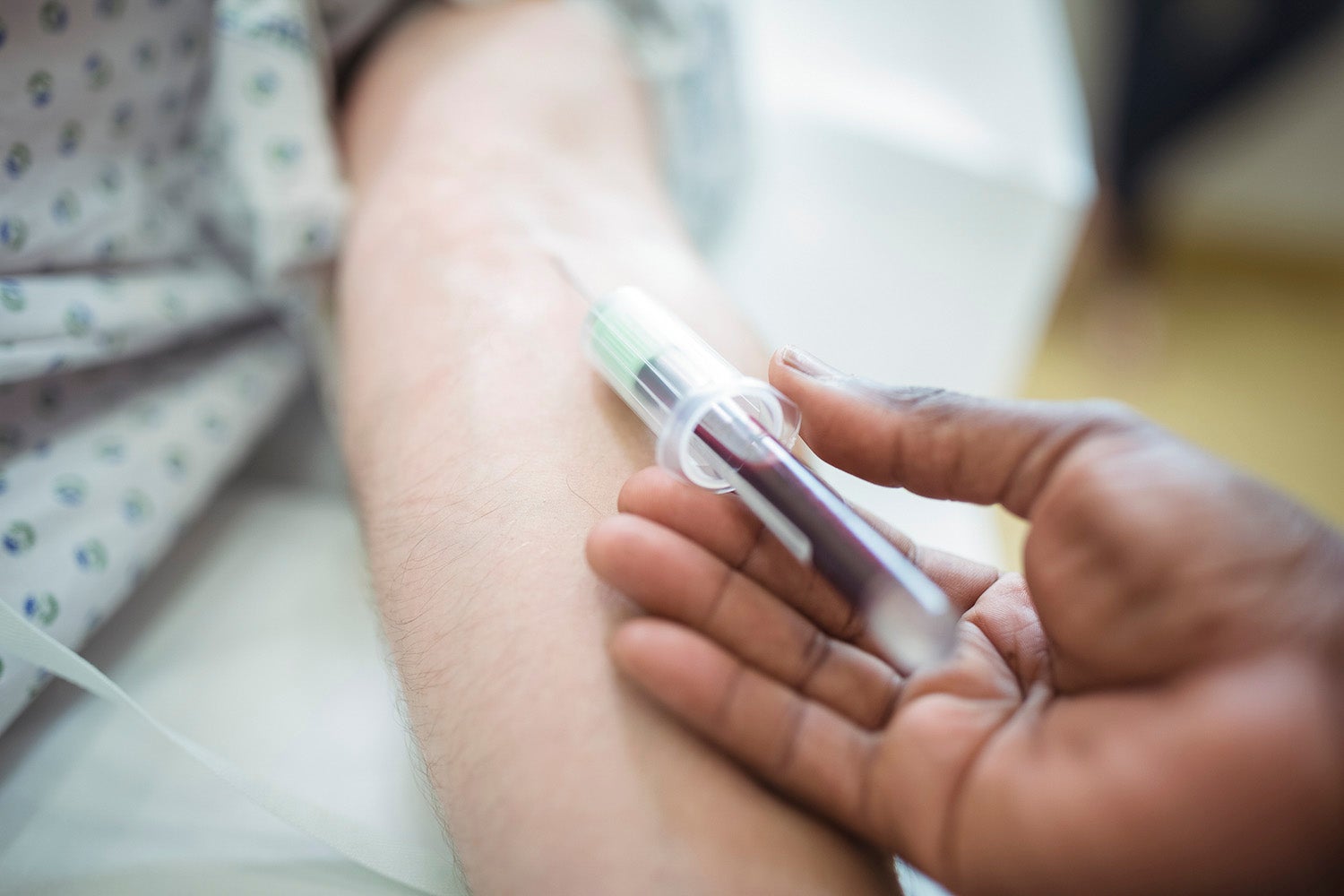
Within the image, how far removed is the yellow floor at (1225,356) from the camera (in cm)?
156

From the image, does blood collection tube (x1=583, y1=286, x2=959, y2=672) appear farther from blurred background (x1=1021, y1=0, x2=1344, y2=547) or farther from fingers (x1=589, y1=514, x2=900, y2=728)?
blurred background (x1=1021, y1=0, x2=1344, y2=547)

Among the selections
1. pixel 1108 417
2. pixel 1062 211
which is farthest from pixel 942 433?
pixel 1062 211

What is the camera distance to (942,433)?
0.41m

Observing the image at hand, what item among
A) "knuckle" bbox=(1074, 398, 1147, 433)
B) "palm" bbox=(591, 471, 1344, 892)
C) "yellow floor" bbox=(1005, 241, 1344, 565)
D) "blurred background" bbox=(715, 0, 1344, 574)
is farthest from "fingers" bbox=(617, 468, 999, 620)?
"yellow floor" bbox=(1005, 241, 1344, 565)

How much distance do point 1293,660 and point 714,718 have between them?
0.73 feet

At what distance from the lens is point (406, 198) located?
64cm

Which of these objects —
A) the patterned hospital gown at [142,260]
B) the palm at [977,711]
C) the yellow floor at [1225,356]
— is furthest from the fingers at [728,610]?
the yellow floor at [1225,356]

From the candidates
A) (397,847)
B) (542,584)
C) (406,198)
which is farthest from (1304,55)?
(397,847)

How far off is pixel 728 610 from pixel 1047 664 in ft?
0.53

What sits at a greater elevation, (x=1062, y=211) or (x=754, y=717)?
(x=1062, y=211)

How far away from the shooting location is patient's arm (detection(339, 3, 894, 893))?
36 centimetres

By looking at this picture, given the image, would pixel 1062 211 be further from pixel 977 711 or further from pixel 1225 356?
pixel 1225 356

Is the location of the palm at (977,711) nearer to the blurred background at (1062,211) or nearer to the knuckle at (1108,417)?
the knuckle at (1108,417)

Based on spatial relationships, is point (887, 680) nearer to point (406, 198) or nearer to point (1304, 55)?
point (406, 198)
